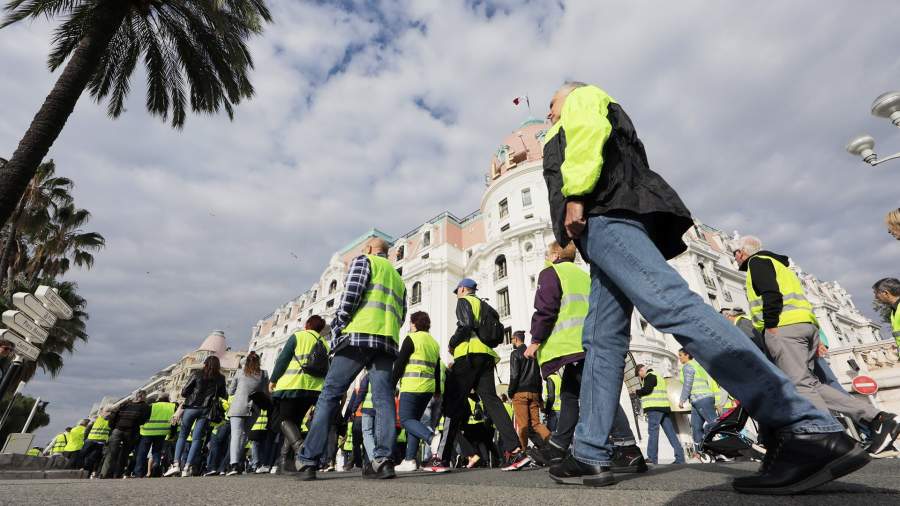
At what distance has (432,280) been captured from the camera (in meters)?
30.7

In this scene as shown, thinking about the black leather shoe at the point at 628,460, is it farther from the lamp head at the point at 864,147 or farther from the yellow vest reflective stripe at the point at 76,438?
the yellow vest reflective stripe at the point at 76,438

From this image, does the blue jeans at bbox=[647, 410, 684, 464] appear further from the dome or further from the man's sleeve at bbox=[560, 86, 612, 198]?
the dome

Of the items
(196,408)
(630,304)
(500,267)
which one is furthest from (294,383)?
(500,267)

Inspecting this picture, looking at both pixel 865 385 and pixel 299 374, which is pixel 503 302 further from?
pixel 299 374

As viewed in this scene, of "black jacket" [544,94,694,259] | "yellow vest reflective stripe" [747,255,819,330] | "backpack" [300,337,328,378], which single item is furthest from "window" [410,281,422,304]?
"black jacket" [544,94,694,259]

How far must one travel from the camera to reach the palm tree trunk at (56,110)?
605 cm

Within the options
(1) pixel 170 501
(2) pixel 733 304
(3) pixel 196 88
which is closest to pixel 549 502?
(1) pixel 170 501

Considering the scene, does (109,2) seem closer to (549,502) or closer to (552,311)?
(552,311)

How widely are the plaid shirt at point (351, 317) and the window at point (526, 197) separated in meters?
24.1

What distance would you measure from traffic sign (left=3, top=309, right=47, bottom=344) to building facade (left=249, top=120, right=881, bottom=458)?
60.7ft

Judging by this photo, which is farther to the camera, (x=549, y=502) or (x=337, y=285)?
(x=337, y=285)

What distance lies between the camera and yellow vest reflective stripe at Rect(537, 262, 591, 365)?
368 centimetres

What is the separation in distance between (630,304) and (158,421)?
8.77 m

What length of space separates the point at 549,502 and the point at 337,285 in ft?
126
